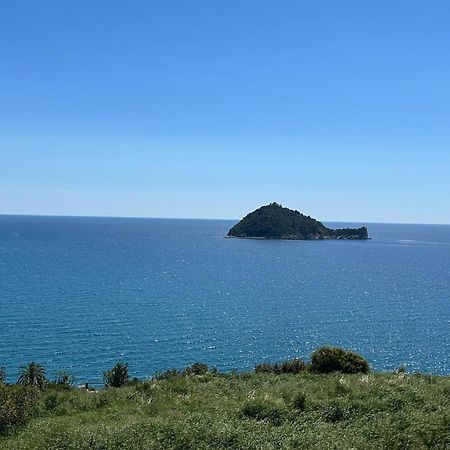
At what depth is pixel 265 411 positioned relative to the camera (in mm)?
17547

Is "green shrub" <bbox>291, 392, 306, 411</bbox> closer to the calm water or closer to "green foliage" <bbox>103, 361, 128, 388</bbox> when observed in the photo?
"green foliage" <bbox>103, 361, 128, 388</bbox>

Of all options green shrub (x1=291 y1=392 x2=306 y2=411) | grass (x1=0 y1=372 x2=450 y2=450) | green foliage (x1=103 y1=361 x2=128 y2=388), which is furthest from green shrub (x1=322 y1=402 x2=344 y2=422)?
green foliage (x1=103 y1=361 x2=128 y2=388)

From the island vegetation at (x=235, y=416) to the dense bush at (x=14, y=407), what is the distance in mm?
35

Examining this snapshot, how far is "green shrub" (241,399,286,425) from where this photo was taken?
56.6 feet

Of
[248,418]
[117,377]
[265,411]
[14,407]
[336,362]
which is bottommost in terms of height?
[117,377]

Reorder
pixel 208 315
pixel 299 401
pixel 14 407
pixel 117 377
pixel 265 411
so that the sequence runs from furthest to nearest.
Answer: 1. pixel 208 315
2. pixel 117 377
3. pixel 299 401
4. pixel 14 407
5. pixel 265 411

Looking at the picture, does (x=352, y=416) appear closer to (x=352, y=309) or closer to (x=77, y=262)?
(x=352, y=309)

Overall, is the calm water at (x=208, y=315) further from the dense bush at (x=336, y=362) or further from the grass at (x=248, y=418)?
the grass at (x=248, y=418)

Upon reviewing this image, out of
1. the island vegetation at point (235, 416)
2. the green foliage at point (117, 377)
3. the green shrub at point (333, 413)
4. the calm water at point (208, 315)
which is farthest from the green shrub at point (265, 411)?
the calm water at point (208, 315)

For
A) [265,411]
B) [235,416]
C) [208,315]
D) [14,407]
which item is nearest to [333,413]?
[265,411]

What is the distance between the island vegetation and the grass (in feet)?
0.11

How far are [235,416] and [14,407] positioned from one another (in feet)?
26.7

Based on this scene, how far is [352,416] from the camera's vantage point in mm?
17328

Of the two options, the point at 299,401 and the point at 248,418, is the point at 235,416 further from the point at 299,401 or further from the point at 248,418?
the point at 299,401
